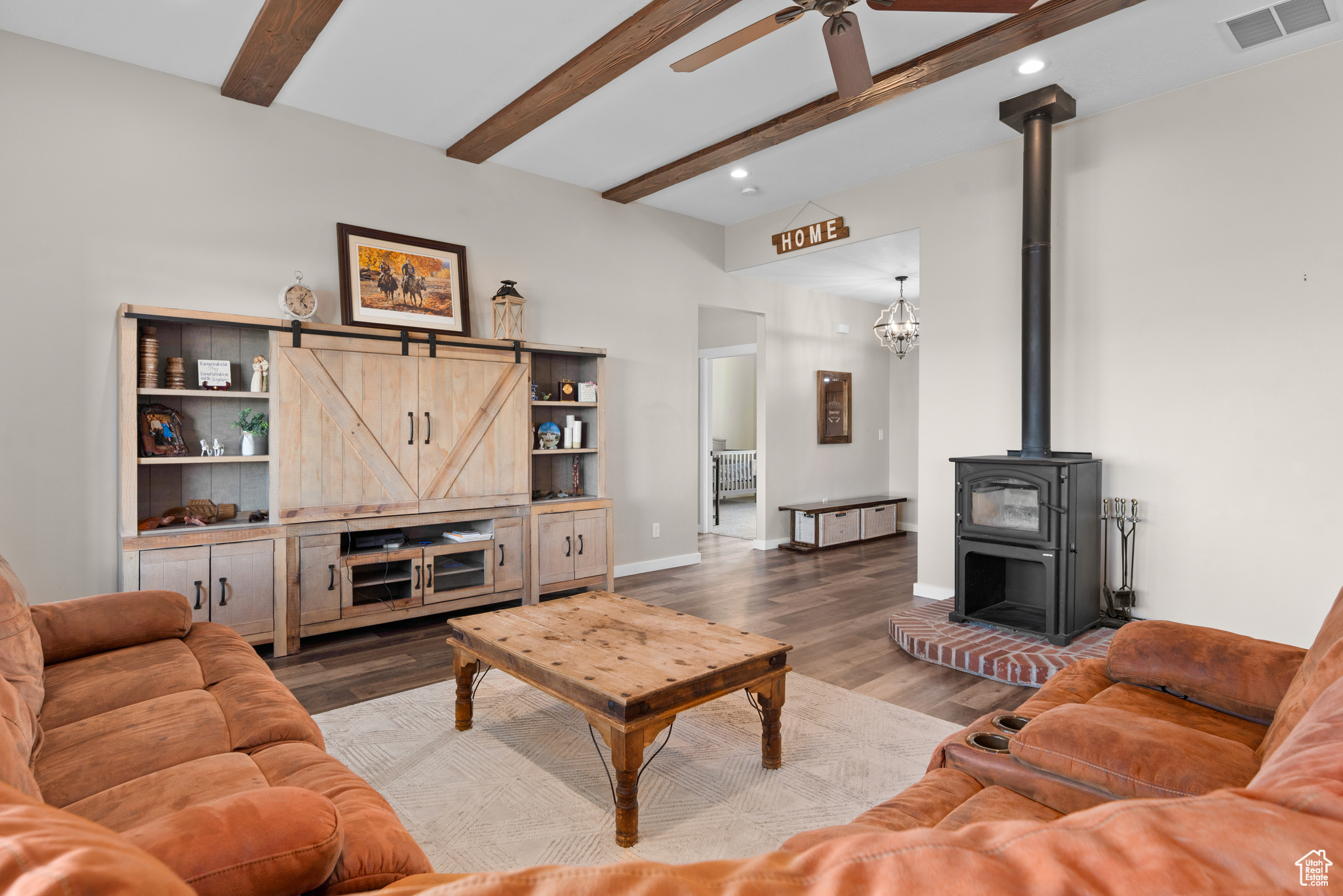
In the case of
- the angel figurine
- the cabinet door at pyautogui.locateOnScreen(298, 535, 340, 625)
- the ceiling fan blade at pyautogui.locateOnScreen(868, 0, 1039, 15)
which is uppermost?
the ceiling fan blade at pyautogui.locateOnScreen(868, 0, 1039, 15)

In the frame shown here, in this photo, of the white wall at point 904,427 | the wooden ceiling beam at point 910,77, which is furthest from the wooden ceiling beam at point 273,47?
the white wall at point 904,427

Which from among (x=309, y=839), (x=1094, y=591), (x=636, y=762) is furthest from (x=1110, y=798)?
(x=1094, y=591)

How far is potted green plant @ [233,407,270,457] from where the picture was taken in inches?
156

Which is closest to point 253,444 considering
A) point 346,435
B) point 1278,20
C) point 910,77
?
point 346,435

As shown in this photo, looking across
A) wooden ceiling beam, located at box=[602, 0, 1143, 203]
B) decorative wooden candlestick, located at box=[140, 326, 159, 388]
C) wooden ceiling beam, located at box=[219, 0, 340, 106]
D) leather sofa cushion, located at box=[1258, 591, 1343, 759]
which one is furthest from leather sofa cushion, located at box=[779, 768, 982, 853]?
decorative wooden candlestick, located at box=[140, 326, 159, 388]

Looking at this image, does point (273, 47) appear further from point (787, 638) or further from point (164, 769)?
point (787, 638)

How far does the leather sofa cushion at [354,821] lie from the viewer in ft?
3.77

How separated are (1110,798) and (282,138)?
4994mm

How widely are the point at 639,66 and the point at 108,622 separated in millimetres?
3477

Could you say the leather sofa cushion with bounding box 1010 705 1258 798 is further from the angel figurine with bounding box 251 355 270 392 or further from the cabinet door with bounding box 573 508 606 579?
the angel figurine with bounding box 251 355 270 392

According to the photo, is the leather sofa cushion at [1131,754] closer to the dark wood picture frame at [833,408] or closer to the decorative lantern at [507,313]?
the decorative lantern at [507,313]

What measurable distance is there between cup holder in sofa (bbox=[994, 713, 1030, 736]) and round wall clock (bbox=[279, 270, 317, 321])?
13.1 ft

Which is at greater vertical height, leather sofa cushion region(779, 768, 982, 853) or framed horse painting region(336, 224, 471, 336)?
framed horse painting region(336, 224, 471, 336)

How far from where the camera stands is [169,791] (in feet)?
4.64
